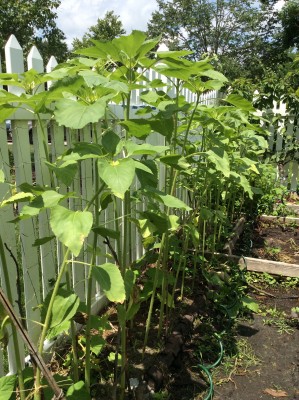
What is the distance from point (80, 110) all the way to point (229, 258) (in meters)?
2.88

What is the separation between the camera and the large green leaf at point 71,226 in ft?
3.38

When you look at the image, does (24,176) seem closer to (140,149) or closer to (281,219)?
(140,149)

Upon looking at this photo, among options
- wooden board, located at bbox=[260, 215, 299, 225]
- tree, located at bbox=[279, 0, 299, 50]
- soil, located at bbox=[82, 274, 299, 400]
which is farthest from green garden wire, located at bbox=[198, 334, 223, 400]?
tree, located at bbox=[279, 0, 299, 50]

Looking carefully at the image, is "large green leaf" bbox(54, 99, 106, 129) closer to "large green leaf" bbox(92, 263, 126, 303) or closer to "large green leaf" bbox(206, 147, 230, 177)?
"large green leaf" bbox(92, 263, 126, 303)

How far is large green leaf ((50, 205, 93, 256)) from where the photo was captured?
103 centimetres

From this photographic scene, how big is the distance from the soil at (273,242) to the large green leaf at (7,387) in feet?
10.9

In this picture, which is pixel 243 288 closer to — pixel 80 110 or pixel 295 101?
pixel 80 110

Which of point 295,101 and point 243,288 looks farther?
point 295,101

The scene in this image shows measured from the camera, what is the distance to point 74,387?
1.40 m

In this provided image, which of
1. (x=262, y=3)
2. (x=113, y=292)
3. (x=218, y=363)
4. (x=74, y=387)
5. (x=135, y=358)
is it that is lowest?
(x=218, y=363)

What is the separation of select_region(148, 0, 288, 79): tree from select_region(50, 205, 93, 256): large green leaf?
3708cm

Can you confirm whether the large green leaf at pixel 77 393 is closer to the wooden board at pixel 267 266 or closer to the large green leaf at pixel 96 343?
the large green leaf at pixel 96 343

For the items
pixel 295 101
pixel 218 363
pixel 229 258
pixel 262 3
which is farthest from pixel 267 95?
pixel 262 3

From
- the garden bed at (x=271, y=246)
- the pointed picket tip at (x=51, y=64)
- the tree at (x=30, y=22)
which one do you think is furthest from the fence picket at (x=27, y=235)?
the tree at (x=30, y=22)
